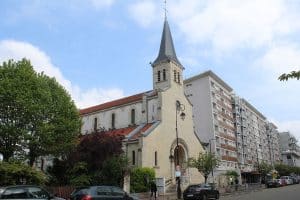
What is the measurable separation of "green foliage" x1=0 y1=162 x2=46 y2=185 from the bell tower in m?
27.2

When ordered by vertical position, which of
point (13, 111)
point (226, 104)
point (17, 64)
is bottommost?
point (13, 111)

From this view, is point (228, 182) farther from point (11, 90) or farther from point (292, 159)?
point (292, 159)

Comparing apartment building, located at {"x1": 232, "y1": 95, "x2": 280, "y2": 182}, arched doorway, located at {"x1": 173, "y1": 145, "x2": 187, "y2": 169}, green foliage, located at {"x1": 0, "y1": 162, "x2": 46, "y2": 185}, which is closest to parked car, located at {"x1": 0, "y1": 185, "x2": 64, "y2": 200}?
green foliage, located at {"x1": 0, "y1": 162, "x2": 46, "y2": 185}

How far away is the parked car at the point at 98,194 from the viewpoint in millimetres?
19403

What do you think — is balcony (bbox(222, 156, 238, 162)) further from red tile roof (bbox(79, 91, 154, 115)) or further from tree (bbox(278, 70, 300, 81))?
tree (bbox(278, 70, 300, 81))

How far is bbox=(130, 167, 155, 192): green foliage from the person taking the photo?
39.2 meters

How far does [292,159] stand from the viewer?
473 ft

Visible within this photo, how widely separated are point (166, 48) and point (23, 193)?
4312cm

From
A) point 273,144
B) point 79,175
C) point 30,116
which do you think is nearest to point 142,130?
point 79,175

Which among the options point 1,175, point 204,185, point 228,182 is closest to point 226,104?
point 228,182

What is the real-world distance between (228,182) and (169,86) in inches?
930

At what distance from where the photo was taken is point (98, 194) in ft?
64.6

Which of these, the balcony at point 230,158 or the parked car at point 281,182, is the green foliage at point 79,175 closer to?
the parked car at point 281,182

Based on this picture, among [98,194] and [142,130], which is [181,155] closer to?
[142,130]
